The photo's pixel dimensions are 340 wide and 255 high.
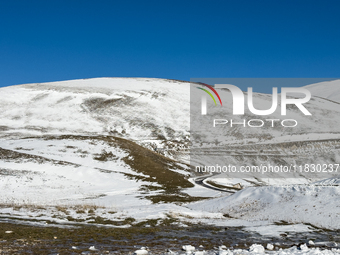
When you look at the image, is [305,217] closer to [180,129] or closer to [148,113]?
[180,129]

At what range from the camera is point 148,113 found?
12275 cm

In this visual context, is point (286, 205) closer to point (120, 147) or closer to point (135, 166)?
point (135, 166)

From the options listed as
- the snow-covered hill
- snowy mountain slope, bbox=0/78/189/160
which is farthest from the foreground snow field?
snowy mountain slope, bbox=0/78/189/160

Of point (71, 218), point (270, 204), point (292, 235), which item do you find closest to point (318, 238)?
point (292, 235)

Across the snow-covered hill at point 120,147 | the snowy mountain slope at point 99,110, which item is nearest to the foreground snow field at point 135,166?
the snow-covered hill at point 120,147

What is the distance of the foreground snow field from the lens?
22.5 metres

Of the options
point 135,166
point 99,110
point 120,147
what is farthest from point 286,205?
point 99,110

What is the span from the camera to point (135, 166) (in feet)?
190

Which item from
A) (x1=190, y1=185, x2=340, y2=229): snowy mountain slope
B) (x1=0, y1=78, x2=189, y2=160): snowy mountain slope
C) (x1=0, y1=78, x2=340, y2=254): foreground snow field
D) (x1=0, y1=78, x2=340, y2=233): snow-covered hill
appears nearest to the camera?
(x1=190, y1=185, x2=340, y2=229): snowy mountain slope

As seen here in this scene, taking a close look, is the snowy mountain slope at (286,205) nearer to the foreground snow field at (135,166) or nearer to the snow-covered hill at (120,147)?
the foreground snow field at (135,166)

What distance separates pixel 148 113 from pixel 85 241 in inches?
4259

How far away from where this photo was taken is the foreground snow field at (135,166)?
888 inches

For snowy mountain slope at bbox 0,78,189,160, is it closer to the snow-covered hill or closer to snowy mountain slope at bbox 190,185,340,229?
the snow-covered hill

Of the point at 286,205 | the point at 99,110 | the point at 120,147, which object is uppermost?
the point at 99,110
